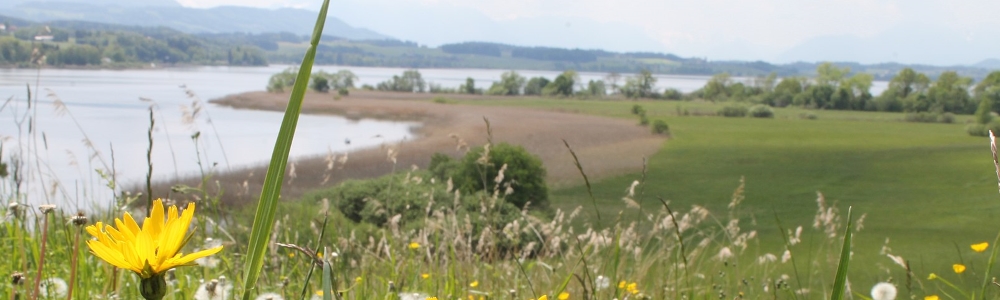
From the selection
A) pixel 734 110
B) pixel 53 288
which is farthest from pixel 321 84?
pixel 53 288

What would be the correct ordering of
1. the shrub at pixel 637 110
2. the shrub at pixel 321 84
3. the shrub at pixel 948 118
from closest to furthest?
the shrub at pixel 948 118 < the shrub at pixel 637 110 < the shrub at pixel 321 84

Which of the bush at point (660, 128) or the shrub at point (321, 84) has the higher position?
the shrub at point (321, 84)

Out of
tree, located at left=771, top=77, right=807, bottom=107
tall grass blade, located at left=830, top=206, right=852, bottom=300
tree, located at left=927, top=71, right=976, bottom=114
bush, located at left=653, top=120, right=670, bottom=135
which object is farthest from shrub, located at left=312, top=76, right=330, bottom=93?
tall grass blade, located at left=830, top=206, right=852, bottom=300

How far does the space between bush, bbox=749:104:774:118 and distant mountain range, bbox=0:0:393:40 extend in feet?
169

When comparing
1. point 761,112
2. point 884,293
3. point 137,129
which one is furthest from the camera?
point 761,112

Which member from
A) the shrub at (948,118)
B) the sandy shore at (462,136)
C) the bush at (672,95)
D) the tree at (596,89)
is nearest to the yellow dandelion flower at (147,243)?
the sandy shore at (462,136)

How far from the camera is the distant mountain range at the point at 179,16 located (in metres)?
82.7

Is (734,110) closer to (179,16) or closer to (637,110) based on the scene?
(637,110)

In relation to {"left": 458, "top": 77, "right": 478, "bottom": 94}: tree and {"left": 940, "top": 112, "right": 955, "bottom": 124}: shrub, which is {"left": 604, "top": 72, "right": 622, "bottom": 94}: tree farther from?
{"left": 940, "top": 112, "right": 955, "bottom": 124}: shrub

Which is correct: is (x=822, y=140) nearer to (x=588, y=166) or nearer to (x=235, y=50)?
(x=588, y=166)

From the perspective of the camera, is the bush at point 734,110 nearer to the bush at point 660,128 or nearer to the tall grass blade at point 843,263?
the bush at point 660,128

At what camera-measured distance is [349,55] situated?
59.2 m

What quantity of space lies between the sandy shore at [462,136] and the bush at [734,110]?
759 centimetres

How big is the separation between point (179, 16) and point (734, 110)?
270 ft
